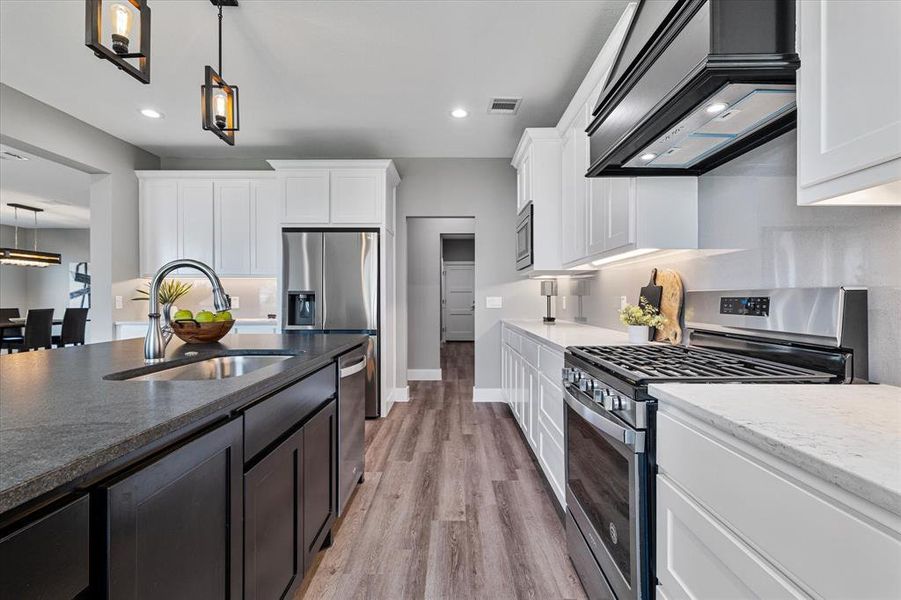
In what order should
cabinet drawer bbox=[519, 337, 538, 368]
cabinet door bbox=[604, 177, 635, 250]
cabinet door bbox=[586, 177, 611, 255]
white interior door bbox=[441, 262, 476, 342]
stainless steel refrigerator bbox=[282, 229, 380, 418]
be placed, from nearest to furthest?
cabinet door bbox=[604, 177, 635, 250]
cabinet door bbox=[586, 177, 611, 255]
cabinet drawer bbox=[519, 337, 538, 368]
stainless steel refrigerator bbox=[282, 229, 380, 418]
white interior door bbox=[441, 262, 476, 342]

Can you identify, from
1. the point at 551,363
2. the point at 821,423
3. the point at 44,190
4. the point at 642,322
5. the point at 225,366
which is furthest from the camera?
the point at 44,190

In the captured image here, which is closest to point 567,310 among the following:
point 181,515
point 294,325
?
point 294,325


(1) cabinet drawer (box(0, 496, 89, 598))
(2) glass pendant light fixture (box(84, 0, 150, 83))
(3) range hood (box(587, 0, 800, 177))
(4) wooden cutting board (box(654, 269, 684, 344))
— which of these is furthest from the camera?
(4) wooden cutting board (box(654, 269, 684, 344))

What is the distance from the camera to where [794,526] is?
70cm

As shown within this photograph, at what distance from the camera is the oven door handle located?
1.21 m

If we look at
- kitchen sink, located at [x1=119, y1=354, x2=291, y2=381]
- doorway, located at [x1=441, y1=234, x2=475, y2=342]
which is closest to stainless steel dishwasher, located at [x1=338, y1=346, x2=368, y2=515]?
kitchen sink, located at [x1=119, y1=354, x2=291, y2=381]

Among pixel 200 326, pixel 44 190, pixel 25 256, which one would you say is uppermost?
pixel 44 190

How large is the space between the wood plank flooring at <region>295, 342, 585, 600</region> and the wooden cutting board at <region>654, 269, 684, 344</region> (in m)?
1.10

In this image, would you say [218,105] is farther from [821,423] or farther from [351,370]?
[821,423]

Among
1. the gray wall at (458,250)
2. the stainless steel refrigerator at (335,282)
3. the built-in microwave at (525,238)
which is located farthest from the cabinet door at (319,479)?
the gray wall at (458,250)

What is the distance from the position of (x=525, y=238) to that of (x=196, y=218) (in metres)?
3.51

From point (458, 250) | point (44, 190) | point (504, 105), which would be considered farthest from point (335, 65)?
point (458, 250)

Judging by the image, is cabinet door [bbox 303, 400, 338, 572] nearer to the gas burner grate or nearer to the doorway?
the gas burner grate

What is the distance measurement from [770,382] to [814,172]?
1.82 ft
